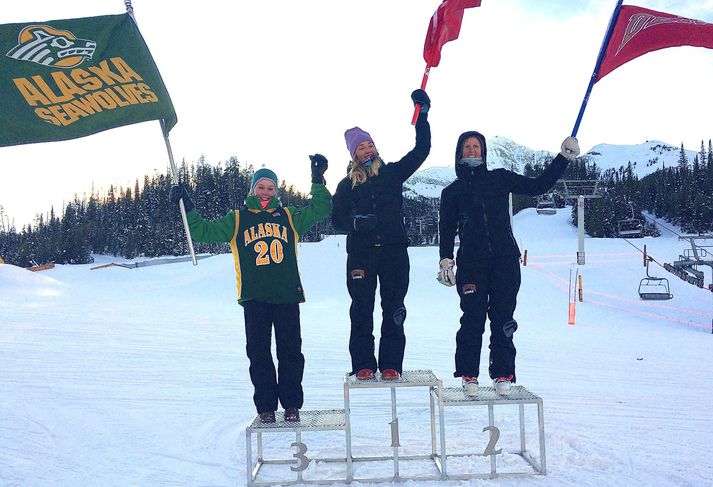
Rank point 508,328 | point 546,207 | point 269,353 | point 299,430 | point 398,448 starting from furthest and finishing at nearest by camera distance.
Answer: point 546,207 < point 398,448 < point 508,328 < point 269,353 < point 299,430

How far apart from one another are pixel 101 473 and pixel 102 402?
95.3 inches

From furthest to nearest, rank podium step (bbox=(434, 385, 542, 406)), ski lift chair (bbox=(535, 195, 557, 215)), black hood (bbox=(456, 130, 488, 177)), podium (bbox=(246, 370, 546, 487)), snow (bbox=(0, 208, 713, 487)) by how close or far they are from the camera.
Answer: ski lift chair (bbox=(535, 195, 557, 215)), black hood (bbox=(456, 130, 488, 177)), snow (bbox=(0, 208, 713, 487)), podium step (bbox=(434, 385, 542, 406)), podium (bbox=(246, 370, 546, 487))

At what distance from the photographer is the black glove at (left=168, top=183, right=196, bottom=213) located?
4.55 meters

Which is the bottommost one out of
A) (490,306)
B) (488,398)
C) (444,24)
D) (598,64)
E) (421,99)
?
(488,398)

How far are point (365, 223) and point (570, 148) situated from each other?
6.39 feet

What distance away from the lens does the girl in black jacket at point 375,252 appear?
4.53 meters

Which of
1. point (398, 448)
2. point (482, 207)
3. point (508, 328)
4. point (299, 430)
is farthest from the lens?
point (398, 448)

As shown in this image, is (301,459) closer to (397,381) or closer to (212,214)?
(397,381)

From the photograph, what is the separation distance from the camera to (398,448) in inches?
190

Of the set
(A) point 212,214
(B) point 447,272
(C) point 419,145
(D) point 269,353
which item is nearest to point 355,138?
(C) point 419,145

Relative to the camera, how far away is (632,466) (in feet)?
14.2

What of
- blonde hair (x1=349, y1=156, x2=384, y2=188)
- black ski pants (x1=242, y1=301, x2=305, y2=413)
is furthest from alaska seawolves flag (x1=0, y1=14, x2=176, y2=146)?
black ski pants (x1=242, y1=301, x2=305, y2=413)

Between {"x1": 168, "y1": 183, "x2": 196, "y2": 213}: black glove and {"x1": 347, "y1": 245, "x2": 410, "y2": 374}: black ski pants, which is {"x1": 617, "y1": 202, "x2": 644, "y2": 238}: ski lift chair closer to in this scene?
{"x1": 347, "y1": 245, "x2": 410, "y2": 374}: black ski pants

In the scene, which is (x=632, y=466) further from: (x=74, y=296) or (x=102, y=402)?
(x=74, y=296)
